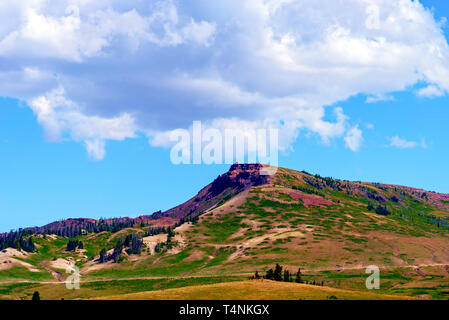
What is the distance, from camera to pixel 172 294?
9150 cm
